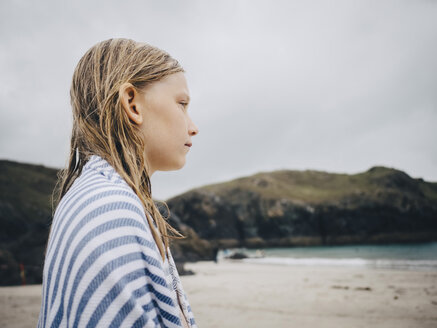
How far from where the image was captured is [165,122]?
105cm

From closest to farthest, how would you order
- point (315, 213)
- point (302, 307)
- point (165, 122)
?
point (165, 122) → point (302, 307) → point (315, 213)

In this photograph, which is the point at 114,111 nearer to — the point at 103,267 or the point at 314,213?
the point at 103,267

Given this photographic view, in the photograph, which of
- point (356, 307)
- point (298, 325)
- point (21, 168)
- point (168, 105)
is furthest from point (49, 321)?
point (21, 168)

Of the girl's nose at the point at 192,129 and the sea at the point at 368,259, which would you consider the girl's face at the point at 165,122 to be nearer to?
the girl's nose at the point at 192,129

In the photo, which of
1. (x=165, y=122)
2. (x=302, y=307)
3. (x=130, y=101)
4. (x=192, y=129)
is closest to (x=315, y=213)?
(x=302, y=307)

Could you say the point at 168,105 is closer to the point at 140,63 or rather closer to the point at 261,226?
the point at 140,63

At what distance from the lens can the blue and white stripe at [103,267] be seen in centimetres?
59

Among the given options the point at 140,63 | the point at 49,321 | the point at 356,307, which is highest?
the point at 140,63

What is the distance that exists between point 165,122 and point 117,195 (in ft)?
1.43

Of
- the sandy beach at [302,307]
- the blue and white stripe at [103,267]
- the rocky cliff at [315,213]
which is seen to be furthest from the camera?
the rocky cliff at [315,213]

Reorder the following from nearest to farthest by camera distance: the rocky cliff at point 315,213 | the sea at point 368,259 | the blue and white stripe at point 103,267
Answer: the blue and white stripe at point 103,267 < the sea at point 368,259 < the rocky cliff at point 315,213

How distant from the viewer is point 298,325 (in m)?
5.07

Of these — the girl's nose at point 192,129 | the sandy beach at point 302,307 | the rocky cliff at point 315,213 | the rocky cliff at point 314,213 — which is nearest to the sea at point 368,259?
the sandy beach at point 302,307

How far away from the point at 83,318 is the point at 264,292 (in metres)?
9.00
